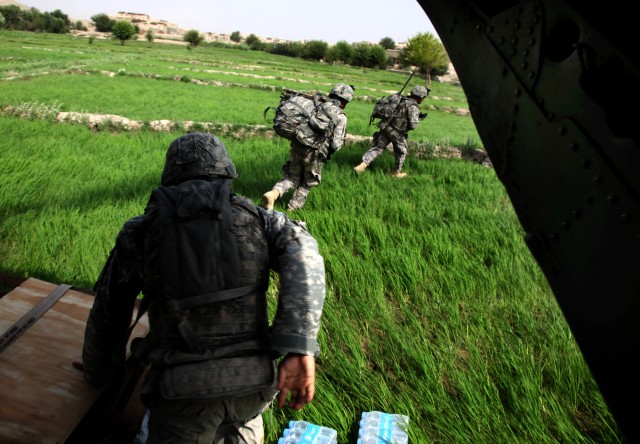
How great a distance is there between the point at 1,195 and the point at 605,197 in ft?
15.0

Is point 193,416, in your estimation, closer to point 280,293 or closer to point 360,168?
point 280,293

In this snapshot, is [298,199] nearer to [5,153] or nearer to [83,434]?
[83,434]

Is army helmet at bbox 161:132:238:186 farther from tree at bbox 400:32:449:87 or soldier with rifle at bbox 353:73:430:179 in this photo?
tree at bbox 400:32:449:87

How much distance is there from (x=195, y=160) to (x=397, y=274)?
6.75 ft

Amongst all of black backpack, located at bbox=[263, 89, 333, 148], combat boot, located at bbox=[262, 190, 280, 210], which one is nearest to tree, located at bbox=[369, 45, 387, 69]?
black backpack, located at bbox=[263, 89, 333, 148]

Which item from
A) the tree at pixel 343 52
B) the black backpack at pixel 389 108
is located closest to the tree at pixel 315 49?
the tree at pixel 343 52

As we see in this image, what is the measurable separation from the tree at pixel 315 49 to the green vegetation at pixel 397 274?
54.5 m

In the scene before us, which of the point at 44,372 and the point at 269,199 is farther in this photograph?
the point at 269,199

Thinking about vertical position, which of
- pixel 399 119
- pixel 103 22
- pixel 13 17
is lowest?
pixel 399 119

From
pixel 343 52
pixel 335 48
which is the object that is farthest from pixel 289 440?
pixel 335 48

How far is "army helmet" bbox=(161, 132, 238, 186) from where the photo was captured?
1446 mm

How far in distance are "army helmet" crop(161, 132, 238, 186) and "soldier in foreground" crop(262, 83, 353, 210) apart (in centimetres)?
280

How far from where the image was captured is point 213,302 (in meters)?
1.28

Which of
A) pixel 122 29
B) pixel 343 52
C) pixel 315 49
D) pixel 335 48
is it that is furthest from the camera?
pixel 315 49
